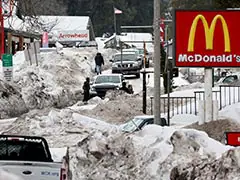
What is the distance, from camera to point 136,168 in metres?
13.2

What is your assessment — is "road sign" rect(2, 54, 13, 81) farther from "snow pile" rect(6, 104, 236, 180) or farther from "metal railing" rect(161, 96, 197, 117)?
"snow pile" rect(6, 104, 236, 180)

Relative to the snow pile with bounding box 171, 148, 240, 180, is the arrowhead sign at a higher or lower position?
higher

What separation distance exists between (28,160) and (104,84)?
91.1 ft

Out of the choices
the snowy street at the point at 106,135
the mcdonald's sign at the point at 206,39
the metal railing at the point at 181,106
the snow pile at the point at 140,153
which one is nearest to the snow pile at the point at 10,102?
Result: the snowy street at the point at 106,135

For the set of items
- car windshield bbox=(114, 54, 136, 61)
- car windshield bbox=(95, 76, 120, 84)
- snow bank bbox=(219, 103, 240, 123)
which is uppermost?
car windshield bbox=(114, 54, 136, 61)

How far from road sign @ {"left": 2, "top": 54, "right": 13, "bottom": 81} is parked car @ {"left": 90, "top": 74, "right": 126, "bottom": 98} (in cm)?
573

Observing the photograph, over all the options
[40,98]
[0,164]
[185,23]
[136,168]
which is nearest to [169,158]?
[136,168]

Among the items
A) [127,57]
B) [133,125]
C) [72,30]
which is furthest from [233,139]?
[72,30]

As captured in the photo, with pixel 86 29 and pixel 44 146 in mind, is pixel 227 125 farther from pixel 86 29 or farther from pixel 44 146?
pixel 86 29

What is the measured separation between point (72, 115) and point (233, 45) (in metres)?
7.53

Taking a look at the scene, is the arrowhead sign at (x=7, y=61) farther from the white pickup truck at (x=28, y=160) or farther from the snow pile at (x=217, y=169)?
the snow pile at (x=217, y=169)

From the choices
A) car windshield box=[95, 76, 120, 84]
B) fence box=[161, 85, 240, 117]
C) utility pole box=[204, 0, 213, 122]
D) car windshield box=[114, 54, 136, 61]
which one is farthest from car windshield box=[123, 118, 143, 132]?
car windshield box=[114, 54, 136, 61]

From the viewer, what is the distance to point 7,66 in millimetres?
33250

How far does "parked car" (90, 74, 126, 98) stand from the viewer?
1510 inches
